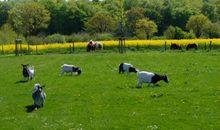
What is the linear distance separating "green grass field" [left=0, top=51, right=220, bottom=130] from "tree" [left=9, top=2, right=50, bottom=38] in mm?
80977

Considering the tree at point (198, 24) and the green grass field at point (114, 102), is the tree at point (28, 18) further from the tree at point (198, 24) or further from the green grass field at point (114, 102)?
the green grass field at point (114, 102)

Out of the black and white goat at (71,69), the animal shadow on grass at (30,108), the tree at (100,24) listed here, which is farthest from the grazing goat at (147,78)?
the tree at (100,24)

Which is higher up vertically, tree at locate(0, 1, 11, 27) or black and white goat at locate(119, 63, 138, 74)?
tree at locate(0, 1, 11, 27)

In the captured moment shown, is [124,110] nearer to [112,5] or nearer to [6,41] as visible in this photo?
[6,41]

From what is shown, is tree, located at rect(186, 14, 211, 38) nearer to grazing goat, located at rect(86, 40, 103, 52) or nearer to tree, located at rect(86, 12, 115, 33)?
tree, located at rect(86, 12, 115, 33)

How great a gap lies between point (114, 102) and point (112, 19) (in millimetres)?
94522

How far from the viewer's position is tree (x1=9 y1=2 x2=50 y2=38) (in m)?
117

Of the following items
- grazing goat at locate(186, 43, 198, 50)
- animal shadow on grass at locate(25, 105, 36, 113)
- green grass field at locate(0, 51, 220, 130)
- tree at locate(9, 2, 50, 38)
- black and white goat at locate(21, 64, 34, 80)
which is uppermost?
tree at locate(9, 2, 50, 38)

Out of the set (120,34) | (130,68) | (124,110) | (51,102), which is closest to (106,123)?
(124,110)

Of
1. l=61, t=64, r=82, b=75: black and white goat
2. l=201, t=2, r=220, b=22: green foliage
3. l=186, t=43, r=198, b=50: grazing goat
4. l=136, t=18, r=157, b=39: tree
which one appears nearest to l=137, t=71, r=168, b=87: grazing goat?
A: l=61, t=64, r=82, b=75: black and white goat

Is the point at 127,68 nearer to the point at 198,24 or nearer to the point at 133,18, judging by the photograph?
the point at 198,24

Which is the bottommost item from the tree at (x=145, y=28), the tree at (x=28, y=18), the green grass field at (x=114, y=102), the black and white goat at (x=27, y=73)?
the green grass field at (x=114, y=102)

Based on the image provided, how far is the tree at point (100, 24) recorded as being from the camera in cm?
11344

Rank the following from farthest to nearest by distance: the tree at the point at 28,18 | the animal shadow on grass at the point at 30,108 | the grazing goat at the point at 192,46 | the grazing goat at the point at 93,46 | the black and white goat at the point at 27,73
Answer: the tree at the point at 28,18, the grazing goat at the point at 192,46, the grazing goat at the point at 93,46, the black and white goat at the point at 27,73, the animal shadow on grass at the point at 30,108
